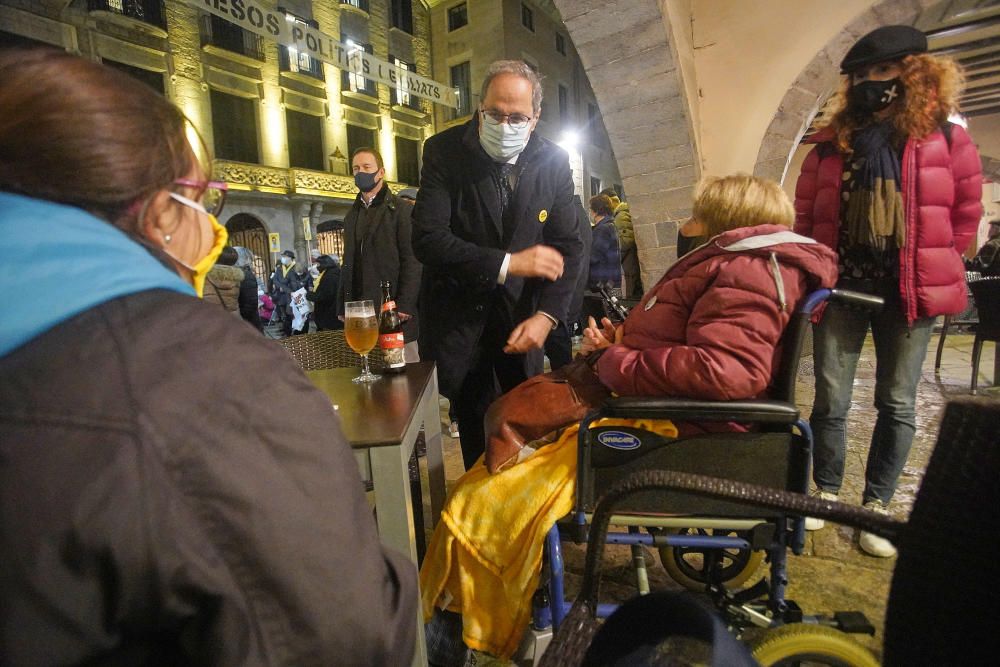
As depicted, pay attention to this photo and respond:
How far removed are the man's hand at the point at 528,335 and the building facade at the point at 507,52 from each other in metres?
19.8

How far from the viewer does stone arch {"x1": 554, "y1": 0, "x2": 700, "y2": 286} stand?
3.62 metres

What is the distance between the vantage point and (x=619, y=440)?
129cm

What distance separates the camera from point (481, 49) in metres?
22.3

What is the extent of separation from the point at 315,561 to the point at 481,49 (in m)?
25.3

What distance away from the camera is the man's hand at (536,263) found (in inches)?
71.8

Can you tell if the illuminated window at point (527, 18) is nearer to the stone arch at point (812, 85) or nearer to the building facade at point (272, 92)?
the building facade at point (272, 92)

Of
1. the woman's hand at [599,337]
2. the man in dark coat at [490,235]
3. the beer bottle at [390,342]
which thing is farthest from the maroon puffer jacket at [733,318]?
the beer bottle at [390,342]

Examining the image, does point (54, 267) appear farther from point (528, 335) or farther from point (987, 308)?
point (987, 308)

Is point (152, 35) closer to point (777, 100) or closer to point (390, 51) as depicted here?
point (390, 51)

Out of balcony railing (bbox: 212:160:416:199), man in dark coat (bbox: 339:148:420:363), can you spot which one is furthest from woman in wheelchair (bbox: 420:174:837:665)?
balcony railing (bbox: 212:160:416:199)

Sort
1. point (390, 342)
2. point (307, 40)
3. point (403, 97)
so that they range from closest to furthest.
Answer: point (390, 342)
point (307, 40)
point (403, 97)

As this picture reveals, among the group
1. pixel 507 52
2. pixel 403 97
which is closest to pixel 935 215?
pixel 507 52

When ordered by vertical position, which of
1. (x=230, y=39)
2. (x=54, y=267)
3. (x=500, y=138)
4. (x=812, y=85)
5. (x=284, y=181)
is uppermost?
(x=230, y=39)

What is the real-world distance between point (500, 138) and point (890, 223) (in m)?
1.58
